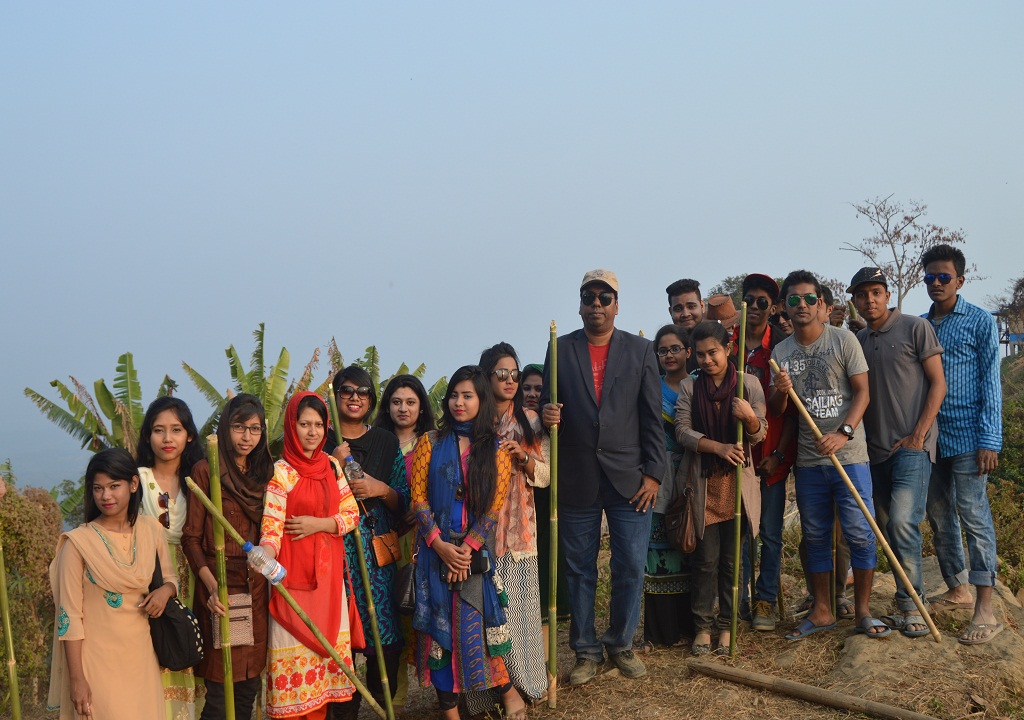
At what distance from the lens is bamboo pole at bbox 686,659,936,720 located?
167 inches

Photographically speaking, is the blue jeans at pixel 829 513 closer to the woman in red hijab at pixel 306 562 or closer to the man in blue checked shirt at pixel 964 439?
the man in blue checked shirt at pixel 964 439

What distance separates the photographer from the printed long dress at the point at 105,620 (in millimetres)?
3611

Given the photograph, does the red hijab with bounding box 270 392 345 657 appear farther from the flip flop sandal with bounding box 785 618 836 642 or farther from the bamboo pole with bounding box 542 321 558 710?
the flip flop sandal with bounding box 785 618 836 642

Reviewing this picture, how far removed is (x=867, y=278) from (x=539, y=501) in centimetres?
249

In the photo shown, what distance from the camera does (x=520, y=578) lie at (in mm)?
4613

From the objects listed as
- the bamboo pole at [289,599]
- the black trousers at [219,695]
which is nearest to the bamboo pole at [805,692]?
the bamboo pole at [289,599]

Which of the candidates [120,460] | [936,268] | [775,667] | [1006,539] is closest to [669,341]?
[936,268]

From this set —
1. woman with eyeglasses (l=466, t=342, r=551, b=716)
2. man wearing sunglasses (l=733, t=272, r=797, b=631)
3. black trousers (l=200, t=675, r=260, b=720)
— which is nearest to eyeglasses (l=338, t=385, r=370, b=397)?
woman with eyeglasses (l=466, t=342, r=551, b=716)

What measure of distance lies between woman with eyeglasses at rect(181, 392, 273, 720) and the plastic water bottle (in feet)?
0.81

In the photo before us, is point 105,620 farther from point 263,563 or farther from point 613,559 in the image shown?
point 613,559

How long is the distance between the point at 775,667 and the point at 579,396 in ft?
6.53

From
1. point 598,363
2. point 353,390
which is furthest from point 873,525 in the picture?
point 353,390

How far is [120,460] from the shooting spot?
3641mm

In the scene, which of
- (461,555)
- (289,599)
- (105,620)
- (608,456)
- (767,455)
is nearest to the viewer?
(105,620)
